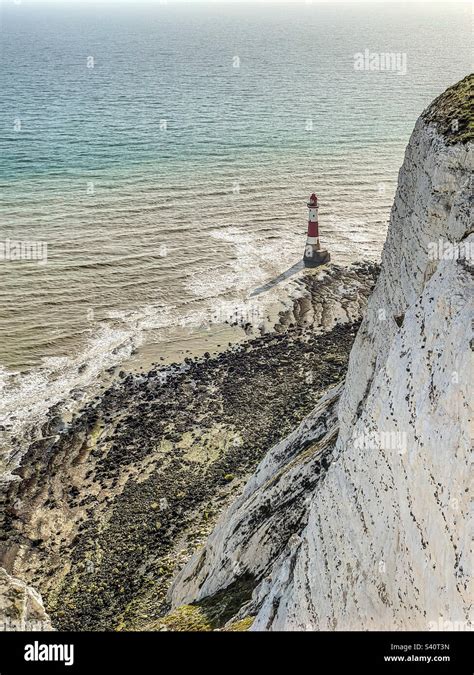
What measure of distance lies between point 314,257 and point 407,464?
4273 cm

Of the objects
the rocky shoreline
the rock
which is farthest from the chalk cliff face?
the rock

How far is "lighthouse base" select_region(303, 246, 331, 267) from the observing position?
176 feet

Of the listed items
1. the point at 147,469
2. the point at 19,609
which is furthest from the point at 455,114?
the point at 147,469

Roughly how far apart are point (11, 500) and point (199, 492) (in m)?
8.18

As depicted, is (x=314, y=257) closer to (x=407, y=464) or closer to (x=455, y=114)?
(x=455, y=114)

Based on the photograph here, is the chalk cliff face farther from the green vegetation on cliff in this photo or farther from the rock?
the rock

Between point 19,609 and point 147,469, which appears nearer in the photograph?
point 19,609

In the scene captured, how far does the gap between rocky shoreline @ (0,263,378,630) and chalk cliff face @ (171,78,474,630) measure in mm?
4898

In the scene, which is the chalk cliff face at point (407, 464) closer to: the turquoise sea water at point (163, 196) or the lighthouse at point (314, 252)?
the turquoise sea water at point (163, 196)

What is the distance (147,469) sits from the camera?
3259 cm

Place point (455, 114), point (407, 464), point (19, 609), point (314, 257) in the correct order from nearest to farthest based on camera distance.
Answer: point (407, 464)
point (455, 114)
point (19, 609)
point (314, 257)

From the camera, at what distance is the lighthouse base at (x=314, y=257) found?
2109 inches

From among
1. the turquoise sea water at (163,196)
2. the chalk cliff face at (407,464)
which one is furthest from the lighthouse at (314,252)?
the chalk cliff face at (407,464)
